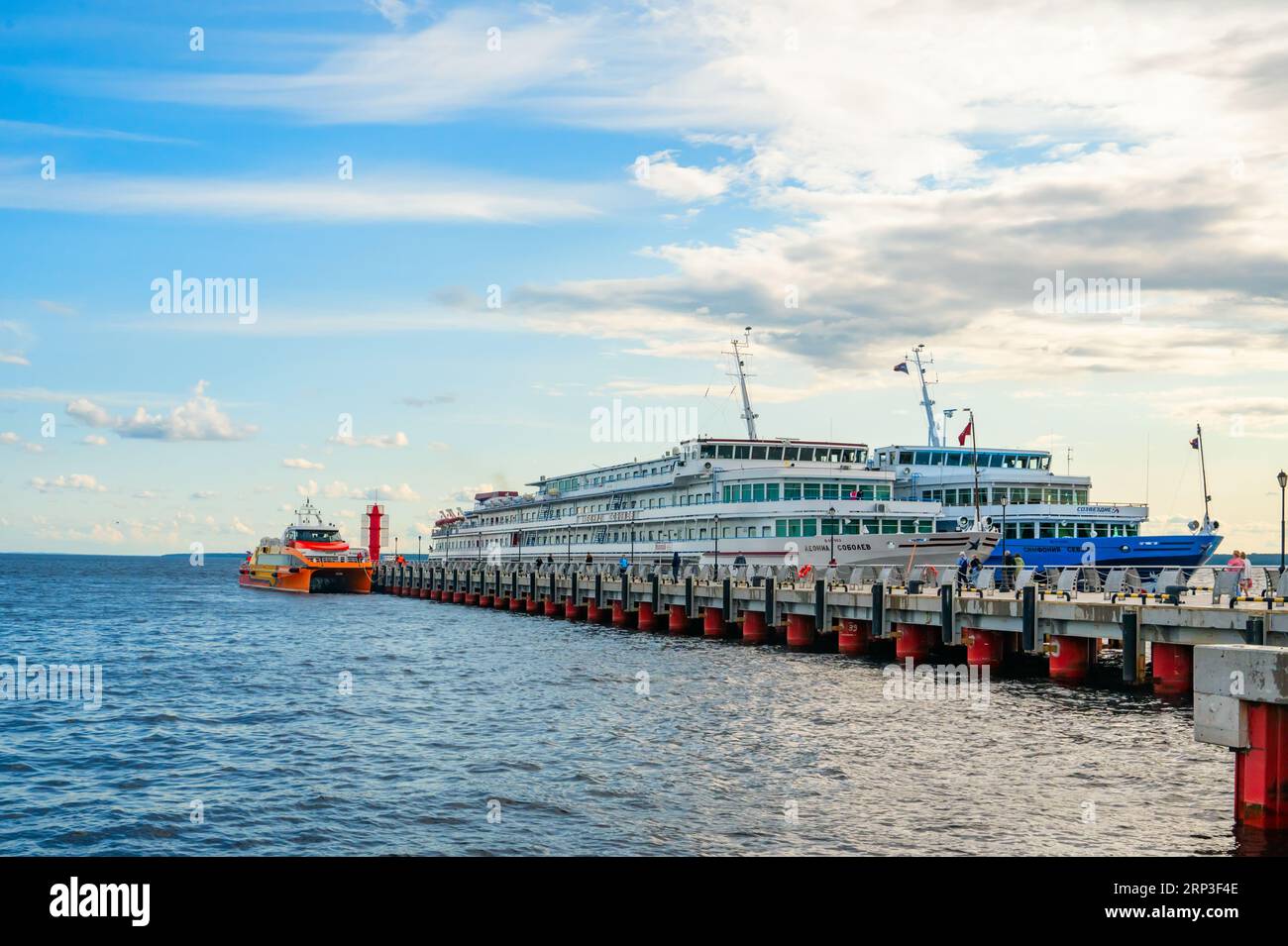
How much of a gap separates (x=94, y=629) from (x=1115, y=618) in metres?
55.9

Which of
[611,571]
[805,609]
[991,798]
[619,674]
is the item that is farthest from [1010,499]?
[991,798]

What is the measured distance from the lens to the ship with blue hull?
59281 millimetres

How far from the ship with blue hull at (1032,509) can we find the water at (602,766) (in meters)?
27.5

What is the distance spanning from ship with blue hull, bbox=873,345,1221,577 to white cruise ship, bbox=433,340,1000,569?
10.9 ft

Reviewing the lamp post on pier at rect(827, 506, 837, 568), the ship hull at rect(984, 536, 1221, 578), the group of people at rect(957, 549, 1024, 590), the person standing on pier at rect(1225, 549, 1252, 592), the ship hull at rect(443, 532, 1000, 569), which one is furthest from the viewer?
the ship hull at rect(984, 536, 1221, 578)

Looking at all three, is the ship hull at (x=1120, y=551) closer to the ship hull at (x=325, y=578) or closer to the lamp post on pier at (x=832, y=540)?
the lamp post on pier at (x=832, y=540)

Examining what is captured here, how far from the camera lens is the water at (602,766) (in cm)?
1686

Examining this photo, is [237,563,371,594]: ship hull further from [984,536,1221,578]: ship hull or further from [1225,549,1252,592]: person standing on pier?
[1225,549,1252,592]: person standing on pier

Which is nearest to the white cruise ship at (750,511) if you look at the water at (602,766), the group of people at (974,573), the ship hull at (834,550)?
the ship hull at (834,550)

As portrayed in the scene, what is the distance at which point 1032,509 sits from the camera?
69250mm

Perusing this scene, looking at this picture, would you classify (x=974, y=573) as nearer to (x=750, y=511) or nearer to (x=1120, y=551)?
(x=1120, y=551)

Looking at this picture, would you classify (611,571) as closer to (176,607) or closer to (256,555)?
(176,607)

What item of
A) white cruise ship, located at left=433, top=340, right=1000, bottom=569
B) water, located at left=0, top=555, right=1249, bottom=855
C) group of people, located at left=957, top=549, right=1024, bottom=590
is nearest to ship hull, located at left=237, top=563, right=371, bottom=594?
white cruise ship, located at left=433, top=340, right=1000, bottom=569
